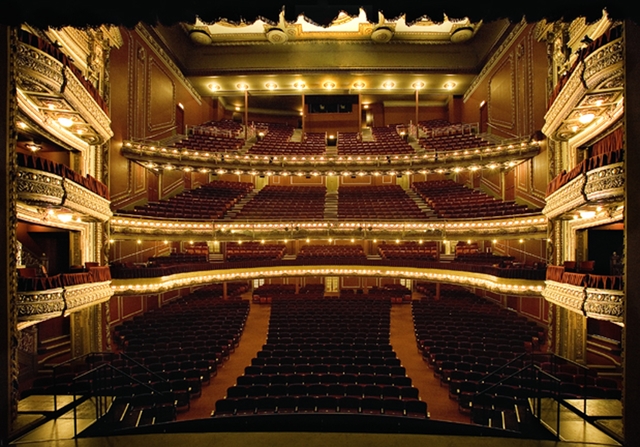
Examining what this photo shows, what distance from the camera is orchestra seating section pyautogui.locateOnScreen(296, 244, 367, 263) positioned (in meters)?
16.7

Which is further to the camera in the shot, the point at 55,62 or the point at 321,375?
the point at 321,375

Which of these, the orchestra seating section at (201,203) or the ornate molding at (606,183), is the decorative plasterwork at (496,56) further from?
the orchestra seating section at (201,203)

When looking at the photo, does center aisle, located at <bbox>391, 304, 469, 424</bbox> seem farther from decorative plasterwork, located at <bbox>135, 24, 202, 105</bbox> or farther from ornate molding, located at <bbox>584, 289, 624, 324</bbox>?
decorative plasterwork, located at <bbox>135, 24, 202, 105</bbox>

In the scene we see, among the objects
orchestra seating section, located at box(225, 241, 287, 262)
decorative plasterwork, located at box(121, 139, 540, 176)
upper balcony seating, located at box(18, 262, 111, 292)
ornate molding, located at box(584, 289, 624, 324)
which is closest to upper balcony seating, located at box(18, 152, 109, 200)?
upper balcony seating, located at box(18, 262, 111, 292)

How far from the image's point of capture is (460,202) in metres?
17.7

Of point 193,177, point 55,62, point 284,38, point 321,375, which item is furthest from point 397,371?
point 284,38

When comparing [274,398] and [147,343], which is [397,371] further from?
[147,343]

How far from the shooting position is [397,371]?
8.16 metres

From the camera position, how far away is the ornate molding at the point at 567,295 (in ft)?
24.2

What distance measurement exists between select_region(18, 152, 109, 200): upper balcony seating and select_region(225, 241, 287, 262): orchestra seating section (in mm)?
8359

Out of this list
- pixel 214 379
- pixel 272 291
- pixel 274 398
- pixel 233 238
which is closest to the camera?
pixel 274 398

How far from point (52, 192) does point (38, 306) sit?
7.54 ft

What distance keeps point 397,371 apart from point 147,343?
758 centimetres

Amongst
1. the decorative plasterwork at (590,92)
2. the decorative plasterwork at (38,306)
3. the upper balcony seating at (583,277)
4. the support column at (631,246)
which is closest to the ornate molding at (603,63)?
the decorative plasterwork at (590,92)
